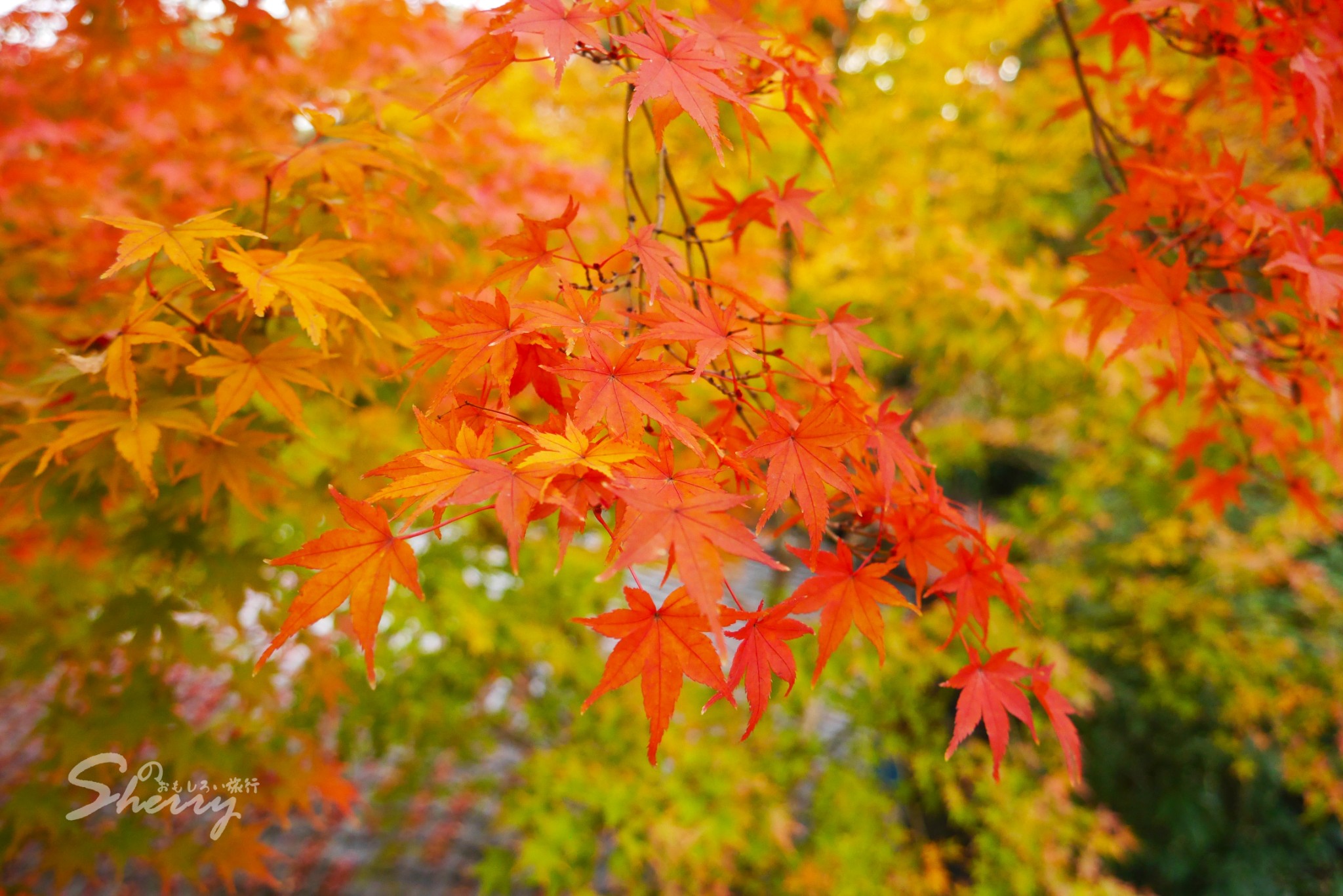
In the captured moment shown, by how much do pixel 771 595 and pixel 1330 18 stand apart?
3.22m

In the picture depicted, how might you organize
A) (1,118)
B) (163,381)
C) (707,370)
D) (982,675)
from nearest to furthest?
1. (707,370)
2. (982,675)
3. (163,381)
4. (1,118)

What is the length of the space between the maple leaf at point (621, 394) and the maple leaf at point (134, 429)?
2.20 feet

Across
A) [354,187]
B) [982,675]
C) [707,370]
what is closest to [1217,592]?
[982,675]

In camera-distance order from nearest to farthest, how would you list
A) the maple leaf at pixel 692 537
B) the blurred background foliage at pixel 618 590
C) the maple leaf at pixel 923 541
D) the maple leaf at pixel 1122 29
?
1. the maple leaf at pixel 692 537
2. the maple leaf at pixel 923 541
3. the maple leaf at pixel 1122 29
4. the blurred background foliage at pixel 618 590

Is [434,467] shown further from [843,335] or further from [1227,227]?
[1227,227]

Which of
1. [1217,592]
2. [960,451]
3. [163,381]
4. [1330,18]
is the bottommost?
[1217,592]

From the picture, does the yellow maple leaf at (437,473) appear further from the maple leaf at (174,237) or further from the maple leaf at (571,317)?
the maple leaf at (174,237)

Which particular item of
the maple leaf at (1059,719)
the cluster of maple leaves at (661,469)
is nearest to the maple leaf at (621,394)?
the cluster of maple leaves at (661,469)

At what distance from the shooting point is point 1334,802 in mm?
3484

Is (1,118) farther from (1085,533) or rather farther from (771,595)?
(1085,533)

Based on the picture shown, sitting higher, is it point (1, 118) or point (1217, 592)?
point (1, 118)

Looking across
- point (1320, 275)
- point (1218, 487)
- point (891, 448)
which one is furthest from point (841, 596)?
point (1218, 487)

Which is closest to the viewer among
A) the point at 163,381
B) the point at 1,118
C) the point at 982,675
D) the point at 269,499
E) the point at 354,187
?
the point at 982,675

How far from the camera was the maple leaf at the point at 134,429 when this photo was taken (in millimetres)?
1075
